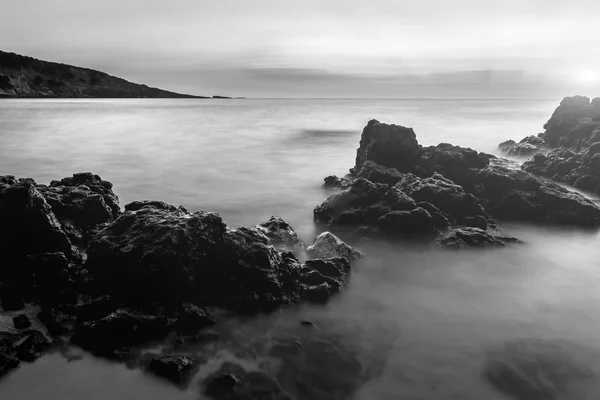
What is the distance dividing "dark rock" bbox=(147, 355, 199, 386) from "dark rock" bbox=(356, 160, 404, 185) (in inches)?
446

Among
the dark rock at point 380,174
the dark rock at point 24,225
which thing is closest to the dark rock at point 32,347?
the dark rock at point 24,225

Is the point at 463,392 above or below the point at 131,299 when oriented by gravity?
below

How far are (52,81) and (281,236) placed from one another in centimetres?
14954

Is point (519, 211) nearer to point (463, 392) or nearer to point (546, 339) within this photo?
point (546, 339)

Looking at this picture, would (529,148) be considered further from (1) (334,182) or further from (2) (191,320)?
(2) (191,320)

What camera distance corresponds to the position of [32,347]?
6312 millimetres

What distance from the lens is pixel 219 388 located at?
5938mm

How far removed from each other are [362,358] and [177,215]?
431 cm

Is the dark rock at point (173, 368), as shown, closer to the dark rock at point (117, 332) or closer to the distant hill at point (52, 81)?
the dark rock at point (117, 332)

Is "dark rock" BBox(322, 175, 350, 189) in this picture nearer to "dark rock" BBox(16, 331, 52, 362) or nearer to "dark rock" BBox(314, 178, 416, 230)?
"dark rock" BBox(314, 178, 416, 230)

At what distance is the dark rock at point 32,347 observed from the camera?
6168mm

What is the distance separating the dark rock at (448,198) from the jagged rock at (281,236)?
15.7 ft

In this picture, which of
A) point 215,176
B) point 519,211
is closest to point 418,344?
point 519,211

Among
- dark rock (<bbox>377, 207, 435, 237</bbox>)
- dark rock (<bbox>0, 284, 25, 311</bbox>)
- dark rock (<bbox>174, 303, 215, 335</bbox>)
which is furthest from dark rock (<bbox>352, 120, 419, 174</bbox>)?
dark rock (<bbox>0, 284, 25, 311</bbox>)
